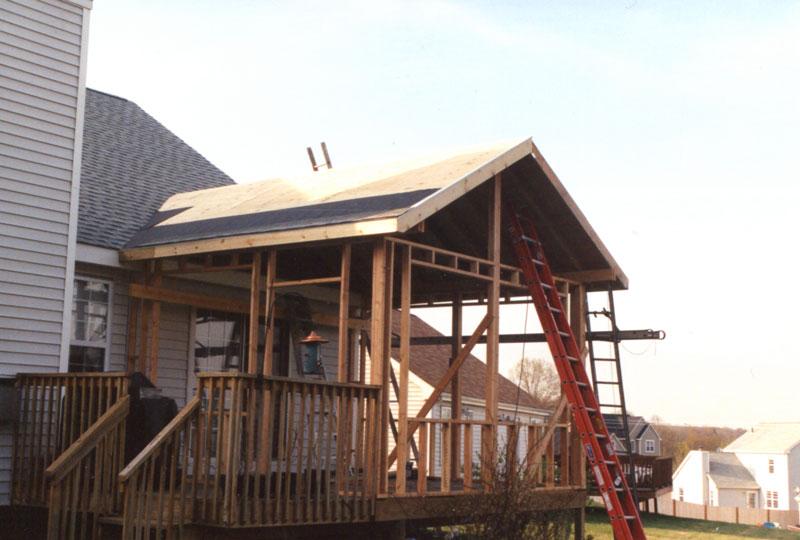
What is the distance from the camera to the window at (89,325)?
1218cm

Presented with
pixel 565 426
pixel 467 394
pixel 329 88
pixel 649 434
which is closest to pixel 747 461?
pixel 649 434

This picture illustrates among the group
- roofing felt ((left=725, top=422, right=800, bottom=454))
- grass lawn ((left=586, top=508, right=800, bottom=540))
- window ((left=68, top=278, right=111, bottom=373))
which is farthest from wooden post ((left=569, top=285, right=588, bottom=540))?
roofing felt ((left=725, top=422, right=800, bottom=454))

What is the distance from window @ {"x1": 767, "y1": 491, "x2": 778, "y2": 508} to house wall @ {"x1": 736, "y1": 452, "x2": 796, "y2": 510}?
32 centimetres

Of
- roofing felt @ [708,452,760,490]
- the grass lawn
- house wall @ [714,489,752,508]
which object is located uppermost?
the grass lawn

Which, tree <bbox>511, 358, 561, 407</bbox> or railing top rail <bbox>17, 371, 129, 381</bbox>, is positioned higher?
tree <bbox>511, 358, 561, 407</bbox>

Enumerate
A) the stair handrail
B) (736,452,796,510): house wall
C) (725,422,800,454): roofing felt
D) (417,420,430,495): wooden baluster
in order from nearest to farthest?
the stair handrail, (417,420,430,495): wooden baluster, (736,452,796,510): house wall, (725,422,800,454): roofing felt

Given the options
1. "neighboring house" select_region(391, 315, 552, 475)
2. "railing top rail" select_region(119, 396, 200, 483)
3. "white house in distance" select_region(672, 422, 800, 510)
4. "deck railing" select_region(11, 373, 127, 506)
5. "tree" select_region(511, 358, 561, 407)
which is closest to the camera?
"railing top rail" select_region(119, 396, 200, 483)

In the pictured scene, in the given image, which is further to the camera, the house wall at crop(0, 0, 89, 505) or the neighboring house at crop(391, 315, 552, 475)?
the neighboring house at crop(391, 315, 552, 475)

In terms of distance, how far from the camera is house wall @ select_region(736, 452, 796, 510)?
71.6m

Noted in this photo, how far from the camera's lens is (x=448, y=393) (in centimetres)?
3036

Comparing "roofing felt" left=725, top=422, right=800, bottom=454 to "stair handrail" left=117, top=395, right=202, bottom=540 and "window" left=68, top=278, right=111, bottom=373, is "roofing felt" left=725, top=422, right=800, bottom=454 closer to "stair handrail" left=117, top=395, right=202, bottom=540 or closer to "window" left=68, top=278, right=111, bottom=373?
"window" left=68, top=278, right=111, bottom=373

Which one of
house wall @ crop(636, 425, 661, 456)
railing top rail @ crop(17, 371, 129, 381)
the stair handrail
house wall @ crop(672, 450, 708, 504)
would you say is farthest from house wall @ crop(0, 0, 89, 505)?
house wall @ crop(672, 450, 708, 504)

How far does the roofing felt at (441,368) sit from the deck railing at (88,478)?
20044mm

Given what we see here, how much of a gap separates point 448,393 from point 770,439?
53.5 m
